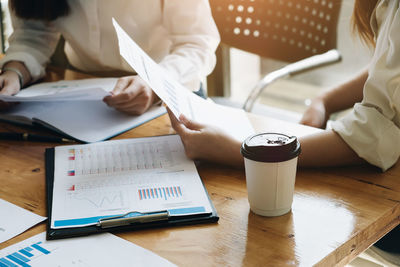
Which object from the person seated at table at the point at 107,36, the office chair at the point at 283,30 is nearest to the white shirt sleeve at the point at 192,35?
the person seated at table at the point at 107,36

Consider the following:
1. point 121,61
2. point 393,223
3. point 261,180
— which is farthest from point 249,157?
point 121,61

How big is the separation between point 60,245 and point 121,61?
1.02 metres

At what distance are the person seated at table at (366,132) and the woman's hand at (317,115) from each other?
0.37 meters

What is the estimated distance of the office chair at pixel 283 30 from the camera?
1.79 meters

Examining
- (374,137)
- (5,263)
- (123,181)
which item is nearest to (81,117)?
(123,181)

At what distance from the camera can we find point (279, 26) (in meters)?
1.96

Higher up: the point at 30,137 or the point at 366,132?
the point at 366,132

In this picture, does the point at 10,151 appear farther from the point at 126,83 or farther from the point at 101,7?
the point at 101,7

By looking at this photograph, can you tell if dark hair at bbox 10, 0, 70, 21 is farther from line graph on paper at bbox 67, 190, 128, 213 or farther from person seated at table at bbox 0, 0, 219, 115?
line graph on paper at bbox 67, 190, 128, 213

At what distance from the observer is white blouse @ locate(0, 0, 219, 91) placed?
1609 mm

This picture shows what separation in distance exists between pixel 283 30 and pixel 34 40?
0.87 meters

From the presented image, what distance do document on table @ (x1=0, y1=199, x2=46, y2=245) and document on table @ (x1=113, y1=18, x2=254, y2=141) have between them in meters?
0.31

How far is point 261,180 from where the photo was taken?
87 centimetres

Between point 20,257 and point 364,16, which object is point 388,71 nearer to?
point 364,16
